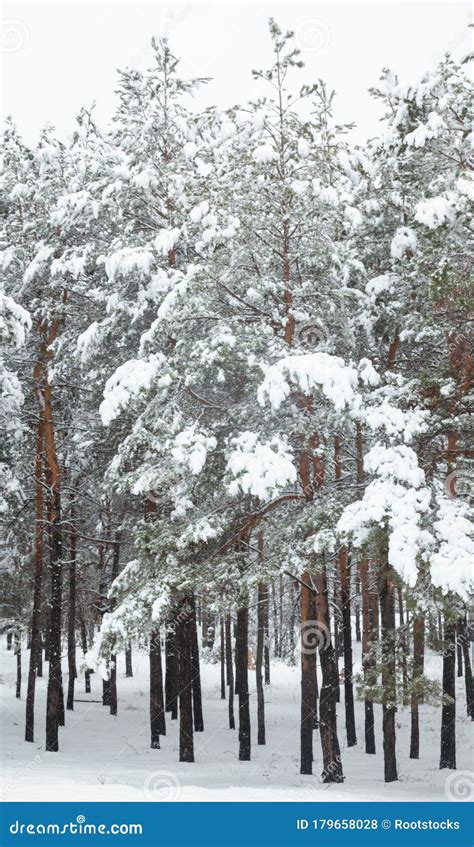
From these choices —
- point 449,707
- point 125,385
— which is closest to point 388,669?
point 449,707

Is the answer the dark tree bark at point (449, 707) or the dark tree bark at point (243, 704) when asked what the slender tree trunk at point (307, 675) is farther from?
the dark tree bark at point (449, 707)

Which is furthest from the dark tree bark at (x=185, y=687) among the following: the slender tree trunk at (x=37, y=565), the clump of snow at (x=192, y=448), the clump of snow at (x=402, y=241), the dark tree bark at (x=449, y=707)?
the clump of snow at (x=402, y=241)

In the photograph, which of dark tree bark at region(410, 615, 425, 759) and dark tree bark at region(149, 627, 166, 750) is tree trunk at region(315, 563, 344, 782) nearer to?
dark tree bark at region(410, 615, 425, 759)

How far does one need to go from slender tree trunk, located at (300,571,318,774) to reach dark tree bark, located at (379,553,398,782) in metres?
1.43

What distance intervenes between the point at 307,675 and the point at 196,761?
3379 mm

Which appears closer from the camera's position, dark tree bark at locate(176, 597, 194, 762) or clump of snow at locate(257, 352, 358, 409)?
clump of snow at locate(257, 352, 358, 409)

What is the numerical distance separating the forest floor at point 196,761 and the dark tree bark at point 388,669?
557 mm

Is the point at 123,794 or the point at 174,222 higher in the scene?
the point at 174,222

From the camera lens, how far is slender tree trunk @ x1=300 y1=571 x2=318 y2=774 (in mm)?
14383

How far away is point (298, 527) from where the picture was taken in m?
12.3

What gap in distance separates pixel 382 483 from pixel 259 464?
1.82 metres

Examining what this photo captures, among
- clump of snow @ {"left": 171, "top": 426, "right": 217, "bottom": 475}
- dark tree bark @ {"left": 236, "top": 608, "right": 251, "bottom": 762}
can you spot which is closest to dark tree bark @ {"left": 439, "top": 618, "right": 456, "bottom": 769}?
dark tree bark @ {"left": 236, "top": 608, "right": 251, "bottom": 762}
